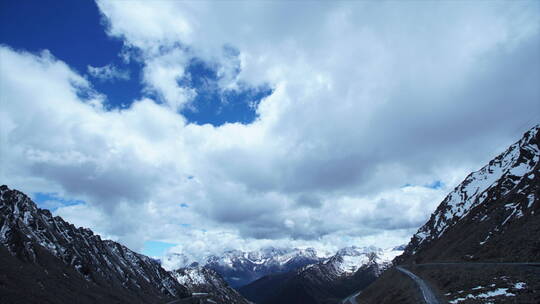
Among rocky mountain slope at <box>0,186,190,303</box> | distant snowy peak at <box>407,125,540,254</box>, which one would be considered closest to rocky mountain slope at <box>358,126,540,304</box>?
distant snowy peak at <box>407,125,540,254</box>

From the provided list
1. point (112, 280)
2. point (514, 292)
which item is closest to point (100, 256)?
point (112, 280)

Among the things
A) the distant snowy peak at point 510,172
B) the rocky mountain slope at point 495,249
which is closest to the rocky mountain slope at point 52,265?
the rocky mountain slope at point 495,249

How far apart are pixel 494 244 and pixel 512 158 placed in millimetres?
108464

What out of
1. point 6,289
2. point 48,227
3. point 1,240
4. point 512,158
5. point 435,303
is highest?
point 512,158

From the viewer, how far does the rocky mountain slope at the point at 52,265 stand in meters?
97.4

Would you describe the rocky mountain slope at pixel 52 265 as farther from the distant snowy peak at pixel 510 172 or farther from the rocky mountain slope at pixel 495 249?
the distant snowy peak at pixel 510 172

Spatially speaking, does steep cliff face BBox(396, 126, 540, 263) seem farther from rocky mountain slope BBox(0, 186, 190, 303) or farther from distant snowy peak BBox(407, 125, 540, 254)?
rocky mountain slope BBox(0, 186, 190, 303)

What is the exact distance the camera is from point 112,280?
540 feet

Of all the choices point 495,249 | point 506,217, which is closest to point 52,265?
point 495,249

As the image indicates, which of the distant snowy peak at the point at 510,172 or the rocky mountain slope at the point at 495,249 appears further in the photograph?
the distant snowy peak at the point at 510,172

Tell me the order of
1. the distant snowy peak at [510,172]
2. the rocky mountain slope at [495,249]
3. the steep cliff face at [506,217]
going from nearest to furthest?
1. the rocky mountain slope at [495,249]
2. the steep cliff face at [506,217]
3. the distant snowy peak at [510,172]

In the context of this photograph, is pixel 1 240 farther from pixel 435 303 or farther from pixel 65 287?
pixel 435 303

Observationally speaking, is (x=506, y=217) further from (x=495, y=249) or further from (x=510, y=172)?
(x=510, y=172)

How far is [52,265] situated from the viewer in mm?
126375
